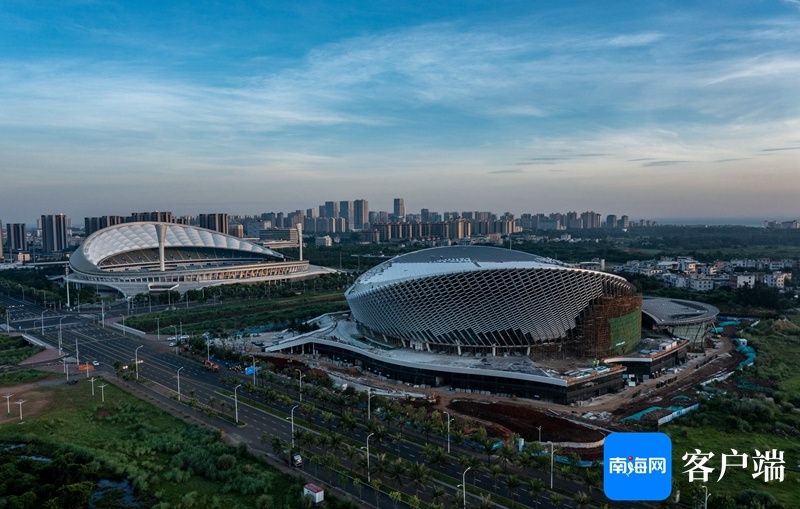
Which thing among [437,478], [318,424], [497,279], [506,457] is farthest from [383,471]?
[497,279]

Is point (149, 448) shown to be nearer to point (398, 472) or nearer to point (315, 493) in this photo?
point (315, 493)

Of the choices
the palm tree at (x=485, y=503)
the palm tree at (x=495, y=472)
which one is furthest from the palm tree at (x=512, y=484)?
the palm tree at (x=485, y=503)

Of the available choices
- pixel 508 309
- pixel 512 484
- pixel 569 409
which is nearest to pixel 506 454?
pixel 512 484

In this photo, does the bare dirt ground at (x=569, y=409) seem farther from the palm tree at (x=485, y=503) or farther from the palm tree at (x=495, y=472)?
the palm tree at (x=485, y=503)

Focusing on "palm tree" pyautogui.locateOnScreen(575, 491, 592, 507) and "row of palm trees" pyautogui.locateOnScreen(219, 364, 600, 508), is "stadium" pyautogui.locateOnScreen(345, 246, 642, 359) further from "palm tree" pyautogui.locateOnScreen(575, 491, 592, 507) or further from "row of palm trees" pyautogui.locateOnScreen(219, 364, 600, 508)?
"palm tree" pyautogui.locateOnScreen(575, 491, 592, 507)

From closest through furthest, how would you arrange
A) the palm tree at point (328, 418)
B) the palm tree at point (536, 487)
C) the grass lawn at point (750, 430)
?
the palm tree at point (536, 487)
the grass lawn at point (750, 430)
the palm tree at point (328, 418)

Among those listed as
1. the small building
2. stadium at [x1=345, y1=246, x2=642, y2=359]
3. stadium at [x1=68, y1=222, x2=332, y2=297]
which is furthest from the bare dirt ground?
stadium at [x1=68, y1=222, x2=332, y2=297]
